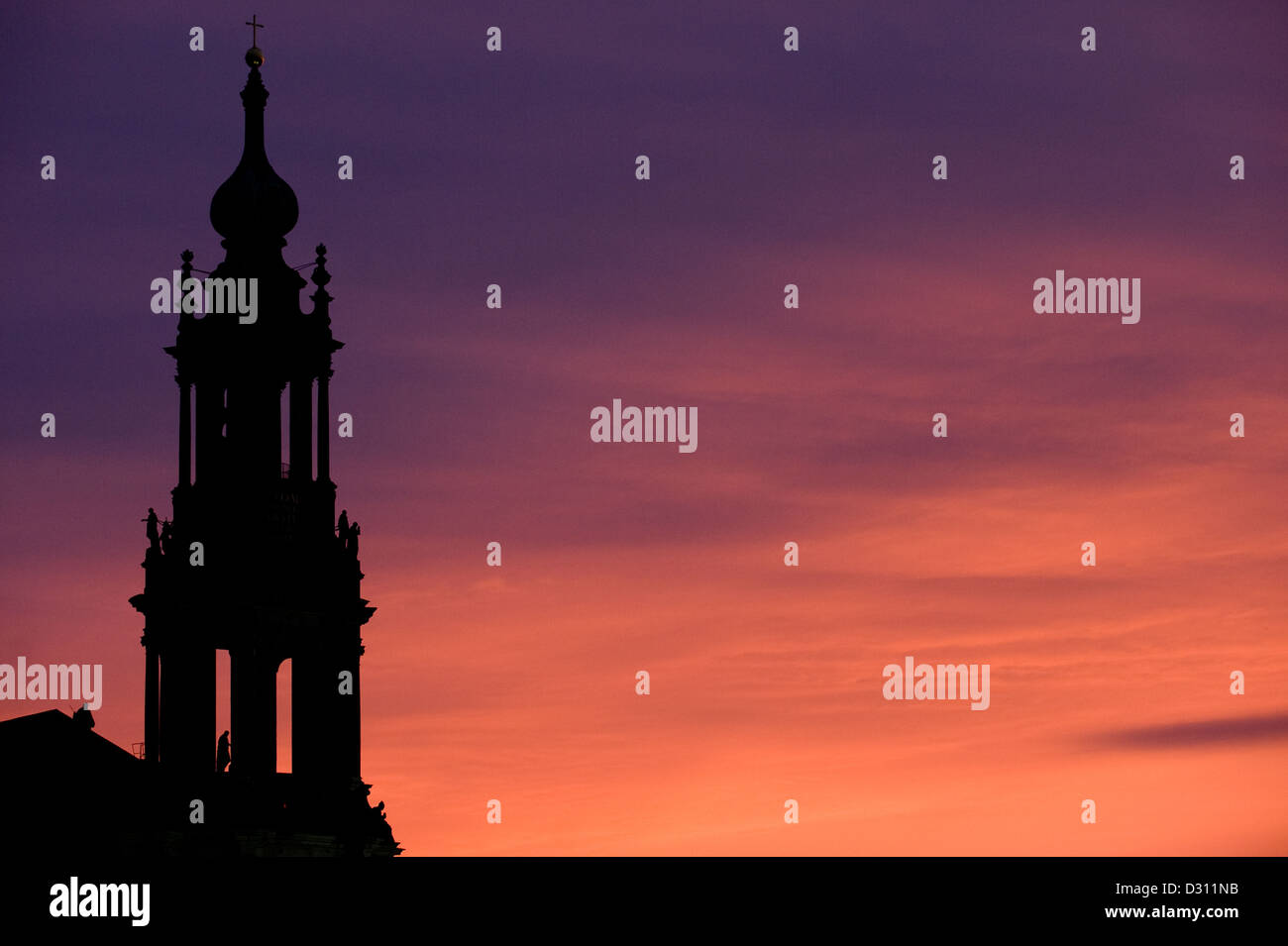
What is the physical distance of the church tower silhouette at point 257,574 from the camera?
90.8 metres

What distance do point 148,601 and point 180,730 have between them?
12.6 feet

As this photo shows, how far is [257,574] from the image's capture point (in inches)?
Result: 3588

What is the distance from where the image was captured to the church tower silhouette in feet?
298
